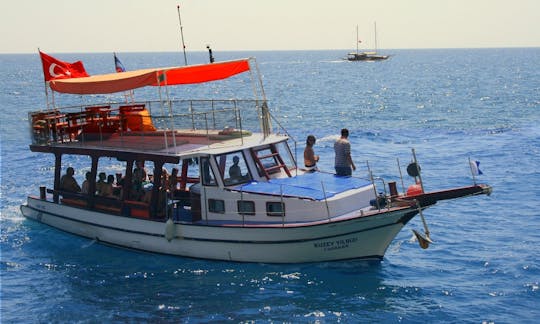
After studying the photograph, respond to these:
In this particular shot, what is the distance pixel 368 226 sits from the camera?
18.4m

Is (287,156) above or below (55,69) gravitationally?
below

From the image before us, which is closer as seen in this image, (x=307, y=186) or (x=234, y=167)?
(x=307, y=186)

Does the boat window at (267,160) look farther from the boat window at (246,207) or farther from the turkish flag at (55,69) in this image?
the turkish flag at (55,69)

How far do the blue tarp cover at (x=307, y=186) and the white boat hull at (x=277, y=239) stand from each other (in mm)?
964

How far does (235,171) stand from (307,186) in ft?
7.26

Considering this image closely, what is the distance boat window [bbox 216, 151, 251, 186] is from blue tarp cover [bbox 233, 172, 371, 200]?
366 millimetres

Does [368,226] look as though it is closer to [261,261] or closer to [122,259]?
[261,261]

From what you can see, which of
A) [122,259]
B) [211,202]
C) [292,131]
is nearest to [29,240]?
[122,259]

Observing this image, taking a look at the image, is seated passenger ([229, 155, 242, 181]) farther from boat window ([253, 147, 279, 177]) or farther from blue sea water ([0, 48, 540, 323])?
blue sea water ([0, 48, 540, 323])

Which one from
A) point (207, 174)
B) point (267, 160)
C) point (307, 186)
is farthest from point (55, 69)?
point (307, 186)

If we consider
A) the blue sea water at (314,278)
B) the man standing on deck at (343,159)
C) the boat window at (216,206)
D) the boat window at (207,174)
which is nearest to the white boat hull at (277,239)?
the blue sea water at (314,278)

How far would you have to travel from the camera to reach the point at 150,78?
64.0 ft

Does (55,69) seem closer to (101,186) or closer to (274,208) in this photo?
(101,186)

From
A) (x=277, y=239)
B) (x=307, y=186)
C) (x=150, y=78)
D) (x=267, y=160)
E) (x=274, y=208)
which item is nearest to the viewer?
(x=277, y=239)
